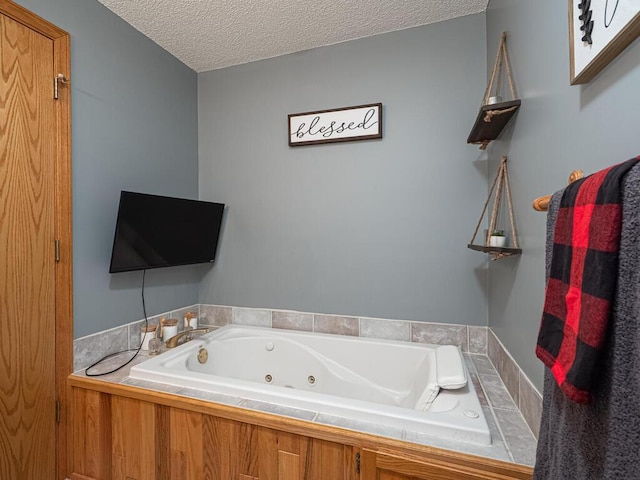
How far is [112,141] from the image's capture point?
181 cm

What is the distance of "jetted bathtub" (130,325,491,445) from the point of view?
115 cm

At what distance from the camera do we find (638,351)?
40cm

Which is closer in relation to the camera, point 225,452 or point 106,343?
point 225,452

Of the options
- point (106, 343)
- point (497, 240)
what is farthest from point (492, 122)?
point (106, 343)

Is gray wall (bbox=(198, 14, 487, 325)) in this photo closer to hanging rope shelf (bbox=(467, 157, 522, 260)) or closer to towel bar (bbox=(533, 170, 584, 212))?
hanging rope shelf (bbox=(467, 157, 522, 260))

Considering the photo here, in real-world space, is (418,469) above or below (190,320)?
below

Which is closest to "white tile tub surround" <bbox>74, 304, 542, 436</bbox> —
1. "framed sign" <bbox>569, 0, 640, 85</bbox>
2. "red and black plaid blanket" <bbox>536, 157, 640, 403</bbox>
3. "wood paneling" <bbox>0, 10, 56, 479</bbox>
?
"wood paneling" <bbox>0, 10, 56, 479</bbox>

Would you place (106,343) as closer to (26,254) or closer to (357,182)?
(26,254)

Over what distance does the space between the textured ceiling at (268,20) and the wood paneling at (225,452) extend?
218 cm

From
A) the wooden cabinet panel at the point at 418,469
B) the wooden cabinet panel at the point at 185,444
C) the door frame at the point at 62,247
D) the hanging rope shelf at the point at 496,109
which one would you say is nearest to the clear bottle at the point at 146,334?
the door frame at the point at 62,247

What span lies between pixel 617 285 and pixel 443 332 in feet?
5.31

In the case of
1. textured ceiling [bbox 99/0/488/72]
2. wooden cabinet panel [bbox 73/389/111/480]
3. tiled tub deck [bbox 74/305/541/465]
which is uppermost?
textured ceiling [bbox 99/0/488/72]

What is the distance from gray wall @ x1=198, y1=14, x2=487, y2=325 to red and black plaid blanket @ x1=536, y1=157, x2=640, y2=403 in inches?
53.3

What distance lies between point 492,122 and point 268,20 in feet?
4.95
